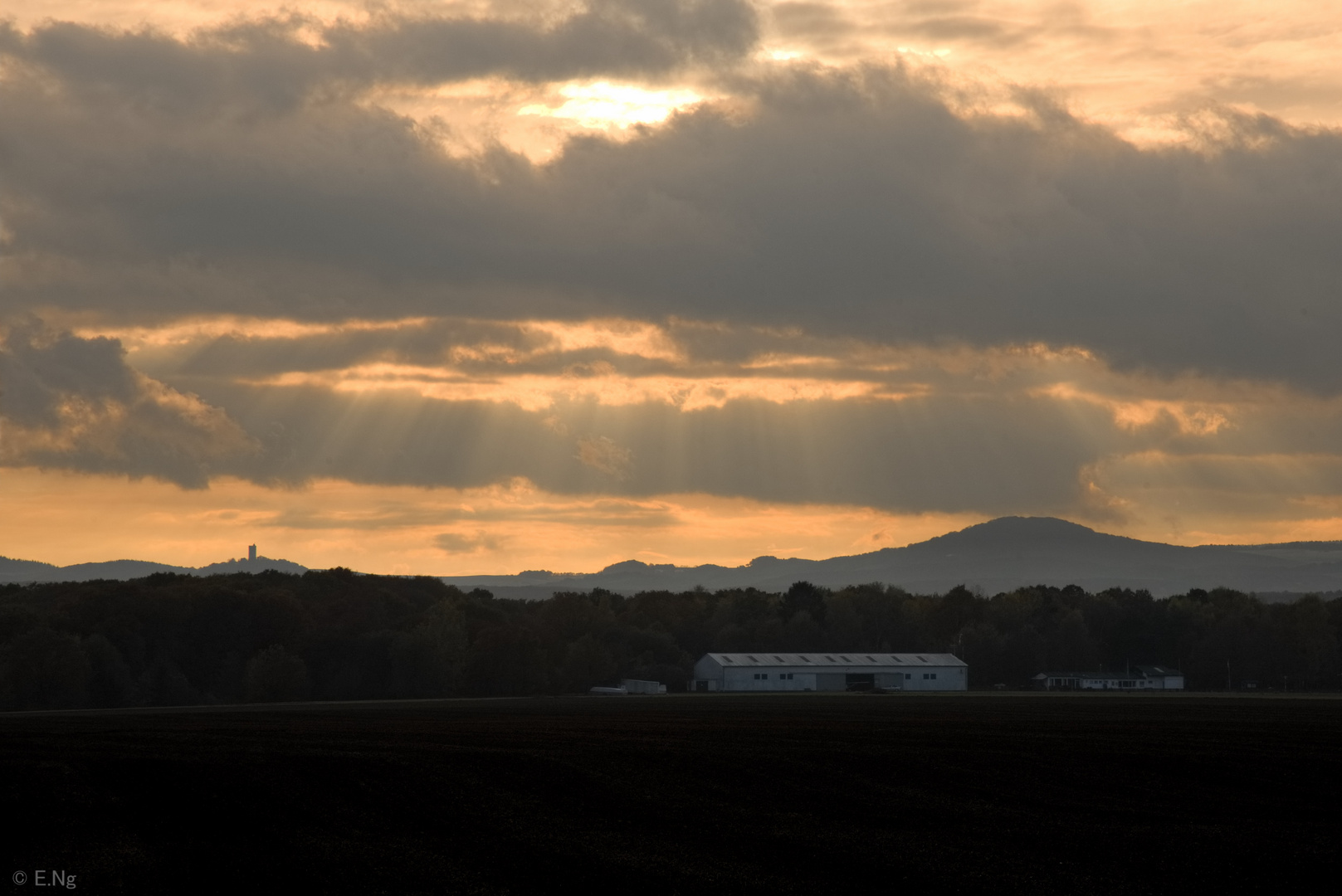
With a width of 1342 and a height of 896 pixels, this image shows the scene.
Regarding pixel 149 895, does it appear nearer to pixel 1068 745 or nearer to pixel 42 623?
pixel 1068 745

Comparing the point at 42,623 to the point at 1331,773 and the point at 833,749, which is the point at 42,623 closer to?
the point at 833,749

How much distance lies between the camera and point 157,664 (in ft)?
589

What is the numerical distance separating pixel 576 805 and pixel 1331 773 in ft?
114

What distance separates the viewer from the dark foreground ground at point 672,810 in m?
44.8

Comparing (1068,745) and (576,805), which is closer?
(576,805)

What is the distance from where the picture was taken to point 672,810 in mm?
57594

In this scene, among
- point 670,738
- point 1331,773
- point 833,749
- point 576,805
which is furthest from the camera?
point 670,738

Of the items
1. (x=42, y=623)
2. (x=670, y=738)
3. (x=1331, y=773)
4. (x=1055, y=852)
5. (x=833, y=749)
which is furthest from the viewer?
(x=42, y=623)

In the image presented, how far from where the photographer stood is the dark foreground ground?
44.8m

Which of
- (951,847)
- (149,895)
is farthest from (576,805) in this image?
(149,895)

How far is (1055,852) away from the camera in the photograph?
4891 cm

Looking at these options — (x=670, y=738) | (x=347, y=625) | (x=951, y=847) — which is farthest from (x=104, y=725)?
(x=347, y=625)

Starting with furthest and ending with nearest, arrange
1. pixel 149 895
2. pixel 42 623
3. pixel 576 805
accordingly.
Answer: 1. pixel 42 623
2. pixel 576 805
3. pixel 149 895

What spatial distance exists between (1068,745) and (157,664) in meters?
125
